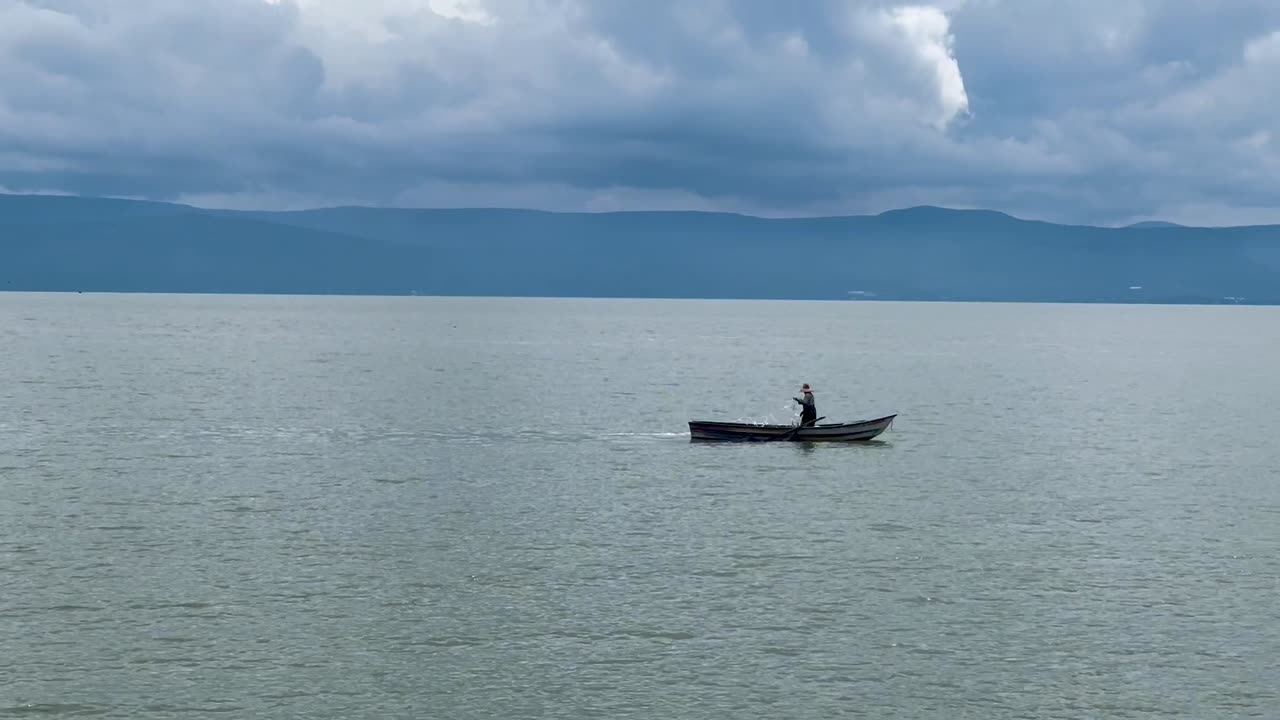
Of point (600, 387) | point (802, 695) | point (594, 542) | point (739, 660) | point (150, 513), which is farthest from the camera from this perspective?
point (600, 387)

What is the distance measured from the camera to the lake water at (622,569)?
32062 millimetres

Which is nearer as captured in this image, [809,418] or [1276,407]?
[809,418]

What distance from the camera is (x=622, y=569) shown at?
4388cm

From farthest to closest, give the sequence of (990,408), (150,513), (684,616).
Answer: (990,408), (150,513), (684,616)

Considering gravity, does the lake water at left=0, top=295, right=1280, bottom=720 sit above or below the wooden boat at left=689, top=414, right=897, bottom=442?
below

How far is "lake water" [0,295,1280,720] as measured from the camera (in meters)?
32.1

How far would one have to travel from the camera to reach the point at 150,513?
52.9 metres

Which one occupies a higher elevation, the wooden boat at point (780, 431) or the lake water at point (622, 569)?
the wooden boat at point (780, 431)

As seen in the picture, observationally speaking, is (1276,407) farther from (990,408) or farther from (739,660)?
(739,660)

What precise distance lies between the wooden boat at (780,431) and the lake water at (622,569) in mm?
1108

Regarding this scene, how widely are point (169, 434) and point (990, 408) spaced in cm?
6257

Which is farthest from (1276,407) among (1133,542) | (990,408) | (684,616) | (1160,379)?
(684,616)

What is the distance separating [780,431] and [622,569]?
116 feet

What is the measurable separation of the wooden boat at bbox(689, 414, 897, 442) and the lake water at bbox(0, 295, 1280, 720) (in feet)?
3.63
